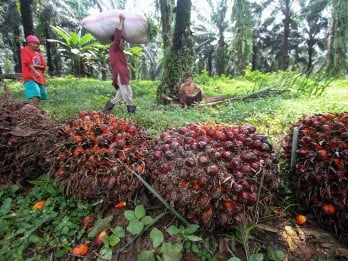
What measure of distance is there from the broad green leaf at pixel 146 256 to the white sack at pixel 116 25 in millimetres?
4349

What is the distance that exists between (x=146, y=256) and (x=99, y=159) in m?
0.87

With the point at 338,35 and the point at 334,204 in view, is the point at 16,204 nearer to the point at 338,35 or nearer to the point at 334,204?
the point at 334,204

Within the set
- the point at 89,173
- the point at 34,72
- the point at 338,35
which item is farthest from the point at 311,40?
the point at 89,173

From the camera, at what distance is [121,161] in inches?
92.4

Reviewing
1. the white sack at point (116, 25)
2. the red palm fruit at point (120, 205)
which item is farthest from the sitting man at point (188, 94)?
the red palm fruit at point (120, 205)

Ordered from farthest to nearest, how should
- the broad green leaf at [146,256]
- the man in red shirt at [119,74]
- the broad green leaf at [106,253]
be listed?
the man in red shirt at [119,74], the broad green leaf at [106,253], the broad green leaf at [146,256]

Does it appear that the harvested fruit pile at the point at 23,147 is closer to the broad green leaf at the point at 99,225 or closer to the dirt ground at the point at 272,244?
the broad green leaf at the point at 99,225

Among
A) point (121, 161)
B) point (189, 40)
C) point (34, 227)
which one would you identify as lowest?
point (34, 227)

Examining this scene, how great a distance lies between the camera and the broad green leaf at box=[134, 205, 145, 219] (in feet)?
6.93

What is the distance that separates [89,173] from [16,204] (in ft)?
2.69

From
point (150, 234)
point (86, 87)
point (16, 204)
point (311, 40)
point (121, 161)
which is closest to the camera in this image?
point (150, 234)

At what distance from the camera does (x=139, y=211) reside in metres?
2.13

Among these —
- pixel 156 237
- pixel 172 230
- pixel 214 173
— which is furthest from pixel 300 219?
pixel 156 237

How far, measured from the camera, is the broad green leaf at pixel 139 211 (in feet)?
6.93
